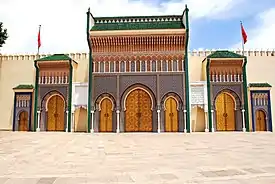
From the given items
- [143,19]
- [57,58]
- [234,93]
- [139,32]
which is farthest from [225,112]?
[57,58]

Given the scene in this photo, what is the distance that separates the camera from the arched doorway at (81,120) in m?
15.6

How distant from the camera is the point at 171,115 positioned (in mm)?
14750

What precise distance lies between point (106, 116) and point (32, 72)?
5.87 m

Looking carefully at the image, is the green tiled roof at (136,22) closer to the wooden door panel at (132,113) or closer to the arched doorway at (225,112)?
the wooden door panel at (132,113)

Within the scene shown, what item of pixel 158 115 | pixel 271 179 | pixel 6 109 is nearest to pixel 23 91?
pixel 6 109

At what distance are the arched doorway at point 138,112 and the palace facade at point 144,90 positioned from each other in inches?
2.1

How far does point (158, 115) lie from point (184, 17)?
18.2 feet

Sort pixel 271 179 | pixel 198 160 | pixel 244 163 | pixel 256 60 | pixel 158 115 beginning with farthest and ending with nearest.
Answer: pixel 256 60 → pixel 158 115 → pixel 198 160 → pixel 244 163 → pixel 271 179

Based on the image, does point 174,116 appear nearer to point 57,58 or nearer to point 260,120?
point 260,120

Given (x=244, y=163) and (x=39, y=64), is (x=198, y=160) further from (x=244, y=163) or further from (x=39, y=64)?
(x=39, y=64)

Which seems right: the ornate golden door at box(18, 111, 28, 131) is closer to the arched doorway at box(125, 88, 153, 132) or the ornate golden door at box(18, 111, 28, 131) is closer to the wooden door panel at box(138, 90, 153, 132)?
the arched doorway at box(125, 88, 153, 132)

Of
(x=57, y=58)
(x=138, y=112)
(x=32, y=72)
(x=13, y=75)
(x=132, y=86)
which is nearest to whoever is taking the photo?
(x=138, y=112)

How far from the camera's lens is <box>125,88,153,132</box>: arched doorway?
48.5 ft

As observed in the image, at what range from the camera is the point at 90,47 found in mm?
15336
